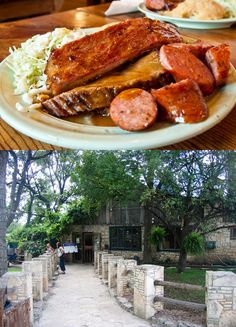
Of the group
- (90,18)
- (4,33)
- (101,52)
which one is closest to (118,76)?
(101,52)

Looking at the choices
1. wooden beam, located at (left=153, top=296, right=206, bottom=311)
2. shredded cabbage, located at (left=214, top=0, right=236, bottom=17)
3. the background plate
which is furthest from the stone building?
shredded cabbage, located at (left=214, top=0, right=236, bottom=17)

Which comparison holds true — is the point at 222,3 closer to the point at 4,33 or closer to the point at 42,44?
the point at 4,33

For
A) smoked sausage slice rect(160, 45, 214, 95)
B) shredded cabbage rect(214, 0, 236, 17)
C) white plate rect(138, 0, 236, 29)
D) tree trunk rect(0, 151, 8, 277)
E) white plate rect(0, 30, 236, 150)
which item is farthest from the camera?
shredded cabbage rect(214, 0, 236, 17)

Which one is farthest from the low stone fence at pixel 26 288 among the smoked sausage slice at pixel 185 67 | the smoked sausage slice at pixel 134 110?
the smoked sausage slice at pixel 185 67

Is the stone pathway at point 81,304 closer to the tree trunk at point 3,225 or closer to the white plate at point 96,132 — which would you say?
the tree trunk at point 3,225

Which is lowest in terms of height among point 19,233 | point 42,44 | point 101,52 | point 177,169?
point 19,233

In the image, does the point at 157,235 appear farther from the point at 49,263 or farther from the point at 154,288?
the point at 49,263

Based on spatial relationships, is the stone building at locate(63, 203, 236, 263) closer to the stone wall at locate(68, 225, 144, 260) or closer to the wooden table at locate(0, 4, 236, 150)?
the stone wall at locate(68, 225, 144, 260)
